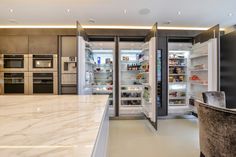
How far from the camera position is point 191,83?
5434mm

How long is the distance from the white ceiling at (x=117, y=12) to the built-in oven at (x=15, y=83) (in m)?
1.38

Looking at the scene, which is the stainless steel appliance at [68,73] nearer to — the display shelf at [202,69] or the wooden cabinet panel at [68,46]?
the wooden cabinet panel at [68,46]

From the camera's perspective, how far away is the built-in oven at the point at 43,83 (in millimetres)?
4895

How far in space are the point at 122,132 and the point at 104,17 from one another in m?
2.79

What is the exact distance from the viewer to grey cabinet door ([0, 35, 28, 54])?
5043 millimetres

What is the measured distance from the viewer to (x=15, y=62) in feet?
16.2

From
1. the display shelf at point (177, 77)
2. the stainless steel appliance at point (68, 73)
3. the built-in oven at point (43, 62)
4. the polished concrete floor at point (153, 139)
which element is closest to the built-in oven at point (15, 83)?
the built-in oven at point (43, 62)

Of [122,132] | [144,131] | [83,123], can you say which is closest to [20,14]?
[122,132]


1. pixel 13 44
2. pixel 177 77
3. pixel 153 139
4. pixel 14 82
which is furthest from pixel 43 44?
pixel 177 77

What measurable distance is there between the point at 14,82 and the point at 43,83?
771 millimetres

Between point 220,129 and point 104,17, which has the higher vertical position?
point 104,17

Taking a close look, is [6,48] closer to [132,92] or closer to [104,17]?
[104,17]

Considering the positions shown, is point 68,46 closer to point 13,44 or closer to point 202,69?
point 13,44

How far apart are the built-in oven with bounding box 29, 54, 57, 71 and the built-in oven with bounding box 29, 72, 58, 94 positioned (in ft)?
0.44
